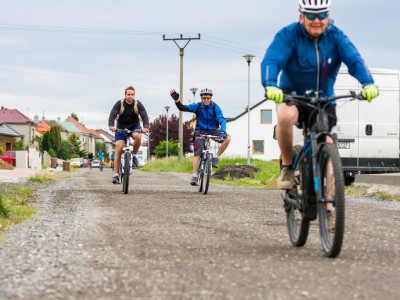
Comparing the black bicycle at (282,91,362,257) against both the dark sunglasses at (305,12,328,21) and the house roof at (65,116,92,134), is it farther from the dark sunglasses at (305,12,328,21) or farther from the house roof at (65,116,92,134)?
the house roof at (65,116,92,134)

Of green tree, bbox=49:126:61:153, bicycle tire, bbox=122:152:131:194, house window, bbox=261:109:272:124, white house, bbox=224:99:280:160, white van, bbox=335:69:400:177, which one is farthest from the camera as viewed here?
green tree, bbox=49:126:61:153

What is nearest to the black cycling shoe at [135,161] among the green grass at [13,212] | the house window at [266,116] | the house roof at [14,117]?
the green grass at [13,212]

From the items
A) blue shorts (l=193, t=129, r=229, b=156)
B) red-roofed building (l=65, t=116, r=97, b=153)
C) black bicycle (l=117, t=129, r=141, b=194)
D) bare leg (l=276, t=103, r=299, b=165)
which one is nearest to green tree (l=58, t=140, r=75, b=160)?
red-roofed building (l=65, t=116, r=97, b=153)

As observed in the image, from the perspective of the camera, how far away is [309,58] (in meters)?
5.22

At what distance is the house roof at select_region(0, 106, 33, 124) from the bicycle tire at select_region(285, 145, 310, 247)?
111 m

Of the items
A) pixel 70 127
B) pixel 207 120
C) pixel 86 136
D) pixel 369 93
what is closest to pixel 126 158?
pixel 207 120

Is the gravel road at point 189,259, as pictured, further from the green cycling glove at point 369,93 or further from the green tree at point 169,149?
the green tree at point 169,149

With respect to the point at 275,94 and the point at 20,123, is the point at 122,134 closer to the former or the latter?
the point at 275,94

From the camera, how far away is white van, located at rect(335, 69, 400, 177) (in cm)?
1483

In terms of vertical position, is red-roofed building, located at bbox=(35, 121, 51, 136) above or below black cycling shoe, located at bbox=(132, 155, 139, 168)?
above

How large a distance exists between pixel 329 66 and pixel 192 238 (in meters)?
1.74

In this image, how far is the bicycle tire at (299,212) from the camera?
203 inches

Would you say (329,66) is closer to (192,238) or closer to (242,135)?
(192,238)

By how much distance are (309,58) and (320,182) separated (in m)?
0.96
